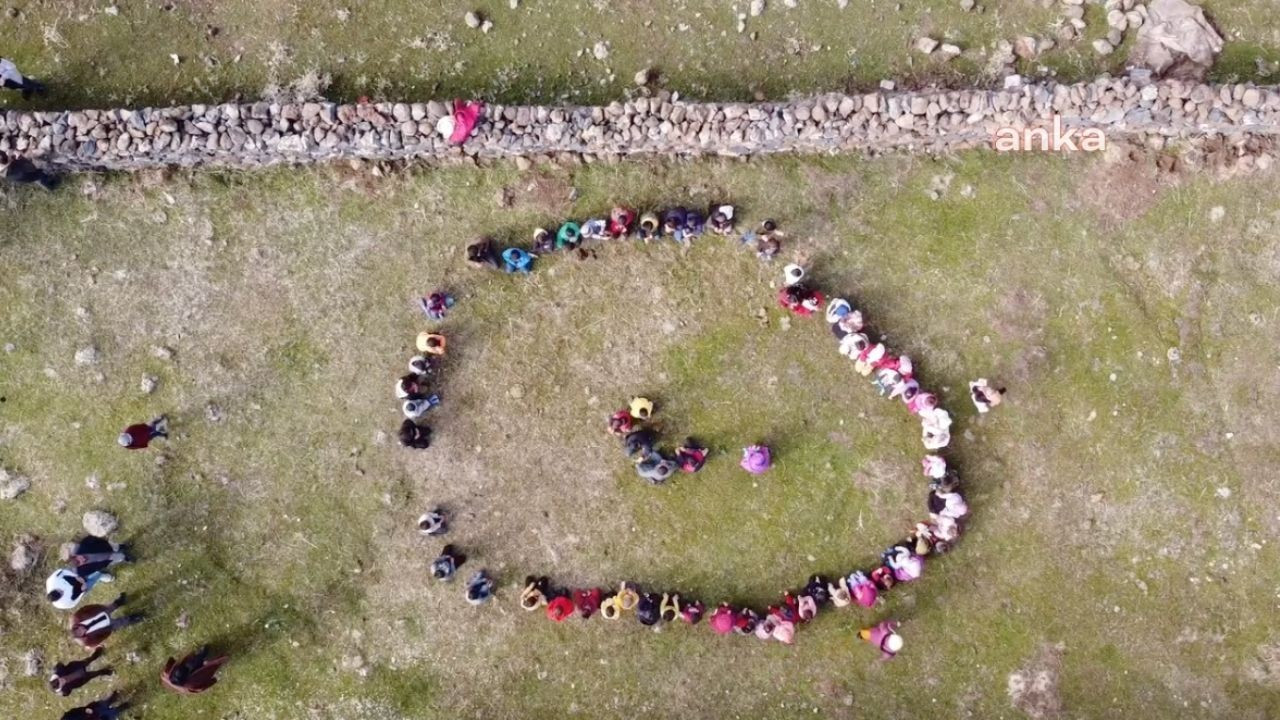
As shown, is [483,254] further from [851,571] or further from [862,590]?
[862,590]

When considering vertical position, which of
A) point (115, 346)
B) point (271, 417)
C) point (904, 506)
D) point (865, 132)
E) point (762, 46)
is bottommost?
point (904, 506)

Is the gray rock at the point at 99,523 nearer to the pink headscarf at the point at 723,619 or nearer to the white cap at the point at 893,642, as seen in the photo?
the pink headscarf at the point at 723,619

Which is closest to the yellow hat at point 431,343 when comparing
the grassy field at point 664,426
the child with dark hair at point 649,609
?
the grassy field at point 664,426

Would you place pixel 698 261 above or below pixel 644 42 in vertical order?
below

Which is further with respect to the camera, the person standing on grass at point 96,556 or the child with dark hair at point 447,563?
the child with dark hair at point 447,563

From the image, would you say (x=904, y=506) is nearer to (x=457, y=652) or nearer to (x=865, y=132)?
(x=865, y=132)

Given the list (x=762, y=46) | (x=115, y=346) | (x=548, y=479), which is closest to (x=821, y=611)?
(x=548, y=479)
